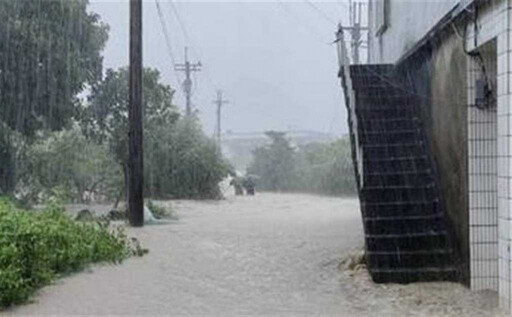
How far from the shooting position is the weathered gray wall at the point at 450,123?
9.45 metres

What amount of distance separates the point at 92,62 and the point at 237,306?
60.7ft

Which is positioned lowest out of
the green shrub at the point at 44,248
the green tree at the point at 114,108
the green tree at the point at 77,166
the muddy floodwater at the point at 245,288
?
the muddy floodwater at the point at 245,288

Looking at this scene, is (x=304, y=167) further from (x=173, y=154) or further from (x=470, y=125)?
(x=470, y=125)

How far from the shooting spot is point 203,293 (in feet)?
30.7

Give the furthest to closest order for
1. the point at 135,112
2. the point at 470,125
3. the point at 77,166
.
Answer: the point at 77,166 → the point at 135,112 → the point at 470,125

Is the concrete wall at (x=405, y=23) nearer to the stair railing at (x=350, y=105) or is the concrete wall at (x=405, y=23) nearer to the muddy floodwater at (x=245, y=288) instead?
the stair railing at (x=350, y=105)

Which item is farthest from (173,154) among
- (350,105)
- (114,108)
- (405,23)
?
(350,105)

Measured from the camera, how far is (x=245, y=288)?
9758mm

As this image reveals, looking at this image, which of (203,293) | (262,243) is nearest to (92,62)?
(262,243)

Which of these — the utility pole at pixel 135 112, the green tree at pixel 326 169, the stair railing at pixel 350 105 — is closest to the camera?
the stair railing at pixel 350 105

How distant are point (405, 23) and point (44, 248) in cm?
733

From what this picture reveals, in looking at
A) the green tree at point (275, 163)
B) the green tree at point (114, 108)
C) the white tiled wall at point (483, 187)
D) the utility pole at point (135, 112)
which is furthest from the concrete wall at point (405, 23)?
the green tree at point (275, 163)

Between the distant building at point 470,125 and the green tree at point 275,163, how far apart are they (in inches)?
1445

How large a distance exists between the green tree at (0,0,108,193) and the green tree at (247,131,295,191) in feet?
81.7
